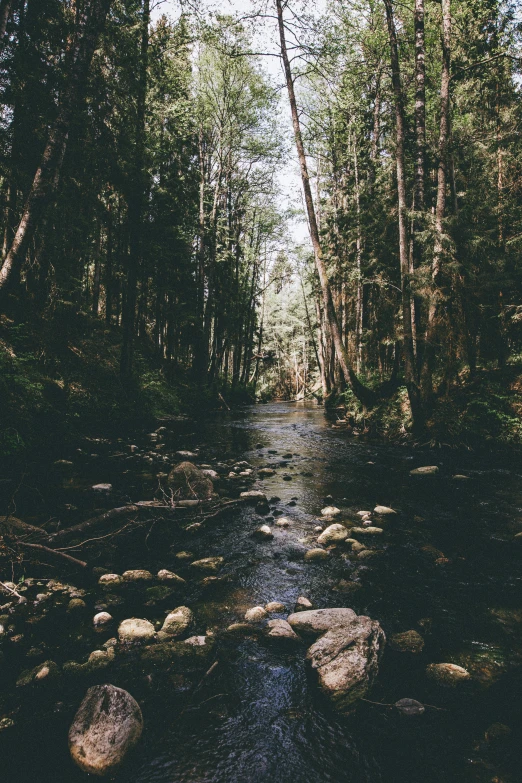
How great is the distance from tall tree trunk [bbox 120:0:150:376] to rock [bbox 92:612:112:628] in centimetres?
1083

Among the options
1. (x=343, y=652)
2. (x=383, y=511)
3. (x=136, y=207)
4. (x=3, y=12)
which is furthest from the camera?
(x=136, y=207)

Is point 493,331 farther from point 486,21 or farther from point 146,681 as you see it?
point 486,21

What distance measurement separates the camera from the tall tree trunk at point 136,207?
11664 millimetres

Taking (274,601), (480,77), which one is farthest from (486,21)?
(274,601)

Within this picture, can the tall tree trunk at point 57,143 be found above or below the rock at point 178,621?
above

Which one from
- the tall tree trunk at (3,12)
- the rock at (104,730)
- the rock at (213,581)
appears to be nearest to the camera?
the rock at (104,730)

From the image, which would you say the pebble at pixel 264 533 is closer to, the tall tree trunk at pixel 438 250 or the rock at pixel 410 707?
the rock at pixel 410 707

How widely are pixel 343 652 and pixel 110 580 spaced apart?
7.30 ft

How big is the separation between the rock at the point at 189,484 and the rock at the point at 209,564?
5.92 ft

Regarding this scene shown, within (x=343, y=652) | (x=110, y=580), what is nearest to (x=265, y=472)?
(x=110, y=580)

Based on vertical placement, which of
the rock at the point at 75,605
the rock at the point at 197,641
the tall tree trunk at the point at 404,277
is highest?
the tall tree trunk at the point at 404,277

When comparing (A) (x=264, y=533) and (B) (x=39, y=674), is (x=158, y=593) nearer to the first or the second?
(B) (x=39, y=674)

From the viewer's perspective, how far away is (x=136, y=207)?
1290 cm

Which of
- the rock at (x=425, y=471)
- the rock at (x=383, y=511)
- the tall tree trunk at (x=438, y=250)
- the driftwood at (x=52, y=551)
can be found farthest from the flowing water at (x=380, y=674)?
the tall tree trunk at (x=438, y=250)
